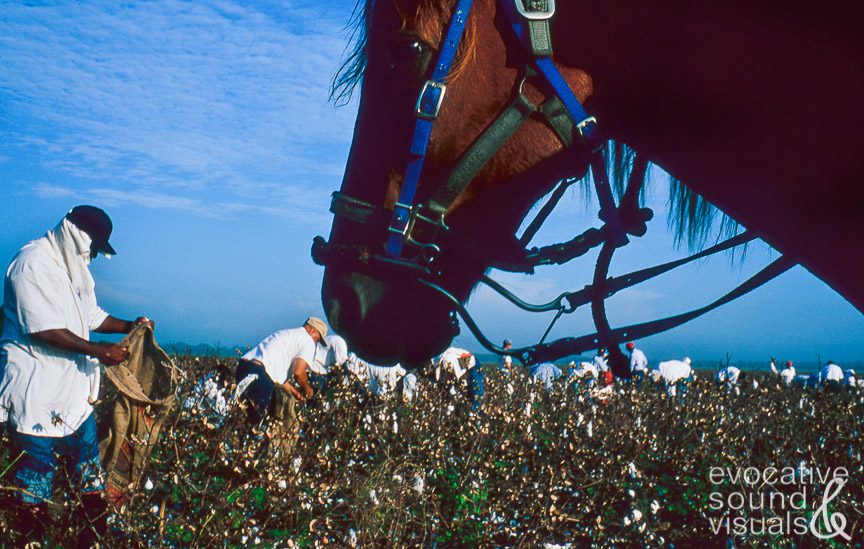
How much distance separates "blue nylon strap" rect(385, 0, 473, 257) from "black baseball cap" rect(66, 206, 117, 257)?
2.57m

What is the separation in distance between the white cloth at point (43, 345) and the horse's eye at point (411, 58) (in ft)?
8.34

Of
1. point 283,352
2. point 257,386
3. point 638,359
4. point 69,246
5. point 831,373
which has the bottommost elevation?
point 69,246

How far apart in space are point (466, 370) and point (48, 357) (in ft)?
18.3

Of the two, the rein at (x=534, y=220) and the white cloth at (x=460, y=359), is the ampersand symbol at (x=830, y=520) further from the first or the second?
the white cloth at (x=460, y=359)

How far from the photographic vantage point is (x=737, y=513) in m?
4.77

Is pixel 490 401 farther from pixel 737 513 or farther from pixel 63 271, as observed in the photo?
pixel 63 271

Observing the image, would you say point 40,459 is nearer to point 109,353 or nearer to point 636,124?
point 109,353

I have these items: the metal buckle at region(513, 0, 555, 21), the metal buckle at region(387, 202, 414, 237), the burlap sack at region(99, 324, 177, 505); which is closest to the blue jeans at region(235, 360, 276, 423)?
the burlap sack at region(99, 324, 177, 505)

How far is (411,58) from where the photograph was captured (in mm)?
2029

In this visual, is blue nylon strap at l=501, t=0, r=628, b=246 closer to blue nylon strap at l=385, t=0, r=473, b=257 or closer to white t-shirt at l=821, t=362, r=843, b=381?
blue nylon strap at l=385, t=0, r=473, b=257

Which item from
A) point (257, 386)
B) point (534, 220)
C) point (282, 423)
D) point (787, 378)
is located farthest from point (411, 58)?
point (787, 378)

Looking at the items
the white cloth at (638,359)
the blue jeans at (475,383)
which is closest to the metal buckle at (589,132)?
the blue jeans at (475,383)

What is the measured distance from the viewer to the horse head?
203 cm

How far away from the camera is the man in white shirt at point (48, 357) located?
359 cm
